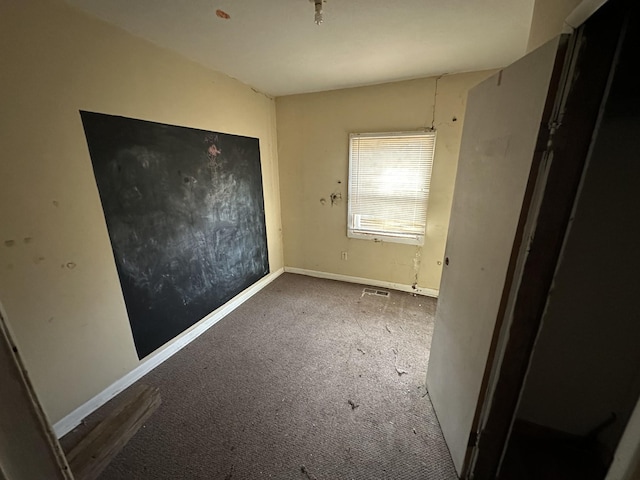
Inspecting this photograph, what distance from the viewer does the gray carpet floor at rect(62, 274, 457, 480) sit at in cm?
128

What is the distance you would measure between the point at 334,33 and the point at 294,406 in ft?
7.87

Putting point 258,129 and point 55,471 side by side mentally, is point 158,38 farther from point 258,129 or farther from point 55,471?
point 55,471

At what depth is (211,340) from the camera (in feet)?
7.29

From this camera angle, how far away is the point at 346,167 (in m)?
2.95

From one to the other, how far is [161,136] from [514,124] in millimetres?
2100

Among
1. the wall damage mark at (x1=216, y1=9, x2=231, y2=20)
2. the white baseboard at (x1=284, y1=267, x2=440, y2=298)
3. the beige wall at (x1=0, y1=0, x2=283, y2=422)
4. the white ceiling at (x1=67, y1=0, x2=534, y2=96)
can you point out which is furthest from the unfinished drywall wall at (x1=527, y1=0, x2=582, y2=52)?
the white baseboard at (x1=284, y1=267, x2=440, y2=298)

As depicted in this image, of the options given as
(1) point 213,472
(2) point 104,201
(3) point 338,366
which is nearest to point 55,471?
(1) point 213,472

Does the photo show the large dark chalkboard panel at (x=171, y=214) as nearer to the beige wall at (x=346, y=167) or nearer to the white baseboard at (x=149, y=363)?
the white baseboard at (x=149, y=363)

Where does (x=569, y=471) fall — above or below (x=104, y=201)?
below

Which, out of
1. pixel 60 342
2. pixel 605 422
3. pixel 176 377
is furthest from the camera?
pixel 176 377

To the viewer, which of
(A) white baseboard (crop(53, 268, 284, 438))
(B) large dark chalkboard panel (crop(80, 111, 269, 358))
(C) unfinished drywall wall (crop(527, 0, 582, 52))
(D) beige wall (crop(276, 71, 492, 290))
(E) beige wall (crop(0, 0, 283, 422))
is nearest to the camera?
(C) unfinished drywall wall (crop(527, 0, 582, 52))

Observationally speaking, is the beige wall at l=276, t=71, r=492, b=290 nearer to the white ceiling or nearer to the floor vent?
the floor vent

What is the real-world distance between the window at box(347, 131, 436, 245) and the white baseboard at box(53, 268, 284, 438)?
166 cm

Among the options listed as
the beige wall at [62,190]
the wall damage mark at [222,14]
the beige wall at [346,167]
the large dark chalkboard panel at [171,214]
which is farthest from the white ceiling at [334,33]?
the large dark chalkboard panel at [171,214]
